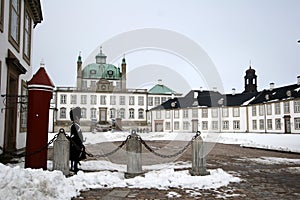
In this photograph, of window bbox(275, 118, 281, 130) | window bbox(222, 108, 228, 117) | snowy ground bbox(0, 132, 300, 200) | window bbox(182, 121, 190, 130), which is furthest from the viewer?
window bbox(182, 121, 190, 130)

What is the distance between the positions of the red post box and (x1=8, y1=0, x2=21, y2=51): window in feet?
17.2

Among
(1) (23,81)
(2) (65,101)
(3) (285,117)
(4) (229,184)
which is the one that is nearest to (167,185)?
(4) (229,184)

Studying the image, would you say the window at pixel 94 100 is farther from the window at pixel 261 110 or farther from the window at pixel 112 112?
the window at pixel 261 110

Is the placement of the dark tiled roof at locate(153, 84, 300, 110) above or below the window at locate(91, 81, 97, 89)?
below

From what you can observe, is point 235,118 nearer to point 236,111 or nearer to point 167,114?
point 236,111

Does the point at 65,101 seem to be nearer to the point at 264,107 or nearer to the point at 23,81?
the point at 264,107

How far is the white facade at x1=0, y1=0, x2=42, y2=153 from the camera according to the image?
11.0m

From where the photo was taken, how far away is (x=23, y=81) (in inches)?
583

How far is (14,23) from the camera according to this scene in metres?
13.0

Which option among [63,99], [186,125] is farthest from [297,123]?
[63,99]

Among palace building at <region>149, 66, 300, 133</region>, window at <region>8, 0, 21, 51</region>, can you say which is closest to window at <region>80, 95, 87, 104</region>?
palace building at <region>149, 66, 300, 133</region>

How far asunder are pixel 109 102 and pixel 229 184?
192 ft

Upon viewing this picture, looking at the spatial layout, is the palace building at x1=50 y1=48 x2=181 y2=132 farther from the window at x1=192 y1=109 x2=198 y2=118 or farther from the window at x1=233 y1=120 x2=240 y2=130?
the window at x1=233 y1=120 x2=240 y2=130

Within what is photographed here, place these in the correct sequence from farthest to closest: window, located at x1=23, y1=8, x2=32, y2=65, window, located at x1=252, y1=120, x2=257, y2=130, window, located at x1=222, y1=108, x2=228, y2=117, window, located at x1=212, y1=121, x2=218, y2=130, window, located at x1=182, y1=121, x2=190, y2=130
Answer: window, located at x1=182, y1=121, x2=190, y2=130 → window, located at x1=212, y1=121, x2=218, y2=130 → window, located at x1=222, y1=108, x2=228, y2=117 → window, located at x1=252, y1=120, x2=257, y2=130 → window, located at x1=23, y1=8, x2=32, y2=65
